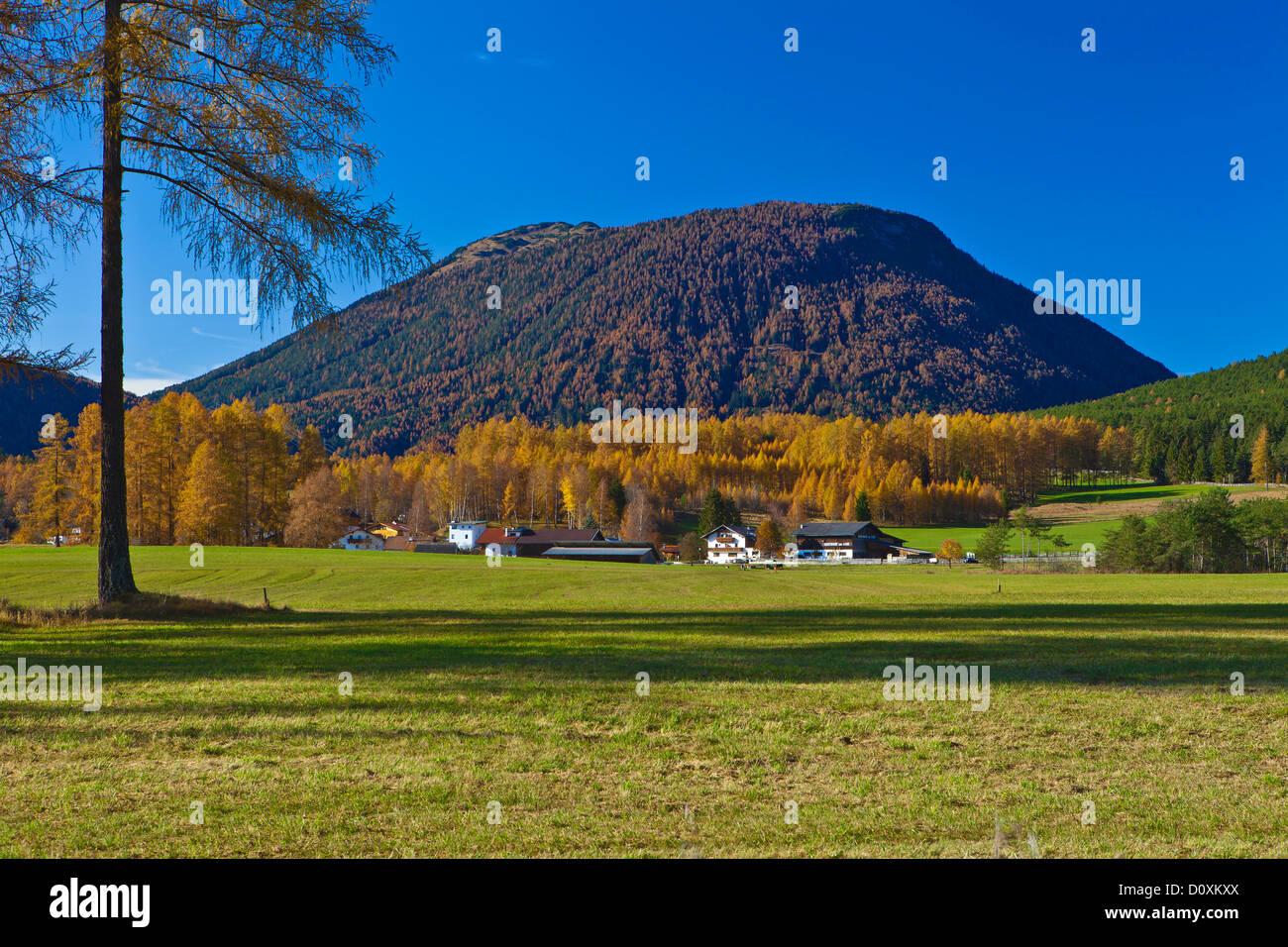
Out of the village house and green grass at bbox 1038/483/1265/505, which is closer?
the village house

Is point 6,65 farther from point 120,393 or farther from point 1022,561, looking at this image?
point 1022,561

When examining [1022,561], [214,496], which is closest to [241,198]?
[214,496]

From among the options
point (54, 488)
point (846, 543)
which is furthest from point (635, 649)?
point (846, 543)

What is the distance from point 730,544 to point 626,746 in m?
115

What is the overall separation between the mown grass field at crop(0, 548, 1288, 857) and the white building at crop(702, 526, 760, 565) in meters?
101

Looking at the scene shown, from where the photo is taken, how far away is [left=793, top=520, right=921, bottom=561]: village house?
121625 millimetres

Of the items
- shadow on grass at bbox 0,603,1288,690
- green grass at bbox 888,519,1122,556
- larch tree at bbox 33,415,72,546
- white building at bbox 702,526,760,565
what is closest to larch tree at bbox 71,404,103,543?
larch tree at bbox 33,415,72,546

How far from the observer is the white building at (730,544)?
118 m

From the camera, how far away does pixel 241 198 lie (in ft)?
55.4

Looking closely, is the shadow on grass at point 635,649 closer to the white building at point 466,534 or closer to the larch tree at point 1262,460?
the white building at point 466,534

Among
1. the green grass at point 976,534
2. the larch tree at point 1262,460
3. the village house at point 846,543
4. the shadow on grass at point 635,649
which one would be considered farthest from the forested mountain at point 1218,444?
the shadow on grass at point 635,649

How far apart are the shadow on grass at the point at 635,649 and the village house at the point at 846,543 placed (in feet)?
331

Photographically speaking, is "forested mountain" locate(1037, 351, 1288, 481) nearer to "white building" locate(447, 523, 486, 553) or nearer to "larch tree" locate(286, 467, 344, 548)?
"white building" locate(447, 523, 486, 553)
